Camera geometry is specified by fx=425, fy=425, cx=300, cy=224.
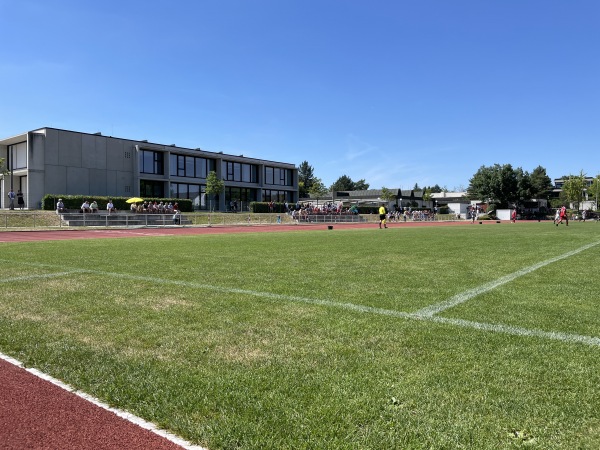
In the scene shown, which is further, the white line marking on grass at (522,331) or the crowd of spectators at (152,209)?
the crowd of spectators at (152,209)

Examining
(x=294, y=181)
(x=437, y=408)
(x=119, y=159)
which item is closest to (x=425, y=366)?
(x=437, y=408)

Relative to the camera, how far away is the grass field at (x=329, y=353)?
263cm

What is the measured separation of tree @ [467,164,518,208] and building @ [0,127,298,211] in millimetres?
47438

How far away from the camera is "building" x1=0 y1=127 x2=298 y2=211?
1631 inches

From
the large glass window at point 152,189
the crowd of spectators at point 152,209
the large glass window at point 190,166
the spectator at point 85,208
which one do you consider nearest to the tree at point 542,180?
the large glass window at point 190,166

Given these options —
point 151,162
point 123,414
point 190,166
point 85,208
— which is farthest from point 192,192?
point 123,414

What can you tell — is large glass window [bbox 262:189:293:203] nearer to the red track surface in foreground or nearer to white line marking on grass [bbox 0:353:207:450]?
white line marking on grass [bbox 0:353:207:450]

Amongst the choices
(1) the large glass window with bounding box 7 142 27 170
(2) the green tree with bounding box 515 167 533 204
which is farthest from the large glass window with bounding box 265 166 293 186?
(2) the green tree with bounding box 515 167 533 204

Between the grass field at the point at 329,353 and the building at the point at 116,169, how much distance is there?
39.2m

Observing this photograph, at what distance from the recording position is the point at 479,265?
382 inches

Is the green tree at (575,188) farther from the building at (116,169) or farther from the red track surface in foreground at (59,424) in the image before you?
the red track surface in foreground at (59,424)

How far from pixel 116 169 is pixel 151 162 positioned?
482 centimetres

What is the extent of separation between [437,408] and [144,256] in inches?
407

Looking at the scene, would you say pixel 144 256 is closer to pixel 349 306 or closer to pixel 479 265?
pixel 349 306
